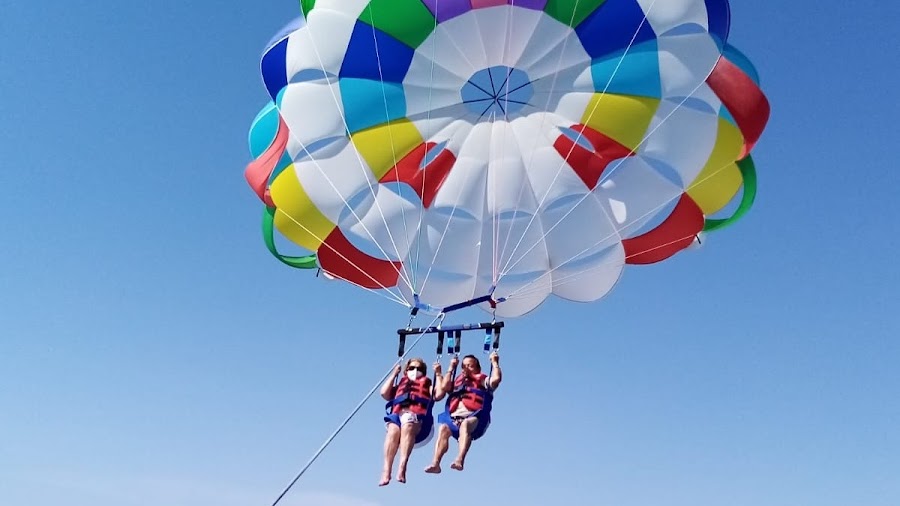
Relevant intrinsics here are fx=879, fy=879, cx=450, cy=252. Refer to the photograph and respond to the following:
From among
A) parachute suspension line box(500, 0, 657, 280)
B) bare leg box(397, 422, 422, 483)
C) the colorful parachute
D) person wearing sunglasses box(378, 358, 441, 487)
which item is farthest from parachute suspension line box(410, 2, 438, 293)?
bare leg box(397, 422, 422, 483)

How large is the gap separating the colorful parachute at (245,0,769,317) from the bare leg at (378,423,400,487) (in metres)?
1.43

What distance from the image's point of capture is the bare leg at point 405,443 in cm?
730

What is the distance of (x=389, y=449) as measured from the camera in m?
7.41

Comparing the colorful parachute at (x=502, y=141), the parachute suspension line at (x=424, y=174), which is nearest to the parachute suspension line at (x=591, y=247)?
the colorful parachute at (x=502, y=141)

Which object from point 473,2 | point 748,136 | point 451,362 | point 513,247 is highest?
point 473,2

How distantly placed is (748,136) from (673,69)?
94 cm

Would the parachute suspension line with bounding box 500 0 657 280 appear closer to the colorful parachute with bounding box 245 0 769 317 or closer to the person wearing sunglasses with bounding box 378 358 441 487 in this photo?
the colorful parachute with bounding box 245 0 769 317

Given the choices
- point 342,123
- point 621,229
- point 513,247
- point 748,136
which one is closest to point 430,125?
point 342,123

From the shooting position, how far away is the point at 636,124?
27.7ft

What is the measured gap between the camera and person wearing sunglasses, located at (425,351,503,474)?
290 inches

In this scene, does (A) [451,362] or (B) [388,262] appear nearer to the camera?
(A) [451,362]

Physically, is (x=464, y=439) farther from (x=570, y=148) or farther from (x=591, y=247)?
(x=570, y=148)

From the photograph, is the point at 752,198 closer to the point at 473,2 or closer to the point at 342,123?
the point at 473,2

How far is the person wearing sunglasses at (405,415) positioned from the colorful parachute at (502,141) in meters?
1.05
